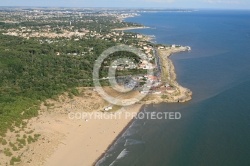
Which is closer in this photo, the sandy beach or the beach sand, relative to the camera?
the beach sand

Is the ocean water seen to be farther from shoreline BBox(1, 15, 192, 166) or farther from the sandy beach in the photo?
the sandy beach

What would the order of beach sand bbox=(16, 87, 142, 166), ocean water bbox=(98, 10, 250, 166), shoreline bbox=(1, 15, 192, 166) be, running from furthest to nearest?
ocean water bbox=(98, 10, 250, 166) → shoreline bbox=(1, 15, 192, 166) → beach sand bbox=(16, 87, 142, 166)

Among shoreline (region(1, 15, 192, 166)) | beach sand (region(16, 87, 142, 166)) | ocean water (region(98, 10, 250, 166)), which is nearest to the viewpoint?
beach sand (region(16, 87, 142, 166))

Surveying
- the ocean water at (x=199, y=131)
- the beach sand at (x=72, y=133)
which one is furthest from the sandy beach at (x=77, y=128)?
the ocean water at (x=199, y=131)

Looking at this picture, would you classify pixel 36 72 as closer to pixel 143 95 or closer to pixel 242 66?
pixel 143 95

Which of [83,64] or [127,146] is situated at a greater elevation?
[83,64]

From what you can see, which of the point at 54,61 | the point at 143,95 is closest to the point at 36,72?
the point at 54,61

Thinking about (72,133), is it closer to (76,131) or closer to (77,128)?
(76,131)

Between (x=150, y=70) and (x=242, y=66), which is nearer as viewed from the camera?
(x=150, y=70)

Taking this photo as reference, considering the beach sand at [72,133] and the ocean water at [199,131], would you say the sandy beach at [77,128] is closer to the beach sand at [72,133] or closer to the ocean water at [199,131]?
the beach sand at [72,133]

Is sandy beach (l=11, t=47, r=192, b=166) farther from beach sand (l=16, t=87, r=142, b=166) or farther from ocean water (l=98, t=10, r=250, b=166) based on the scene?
ocean water (l=98, t=10, r=250, b=166)

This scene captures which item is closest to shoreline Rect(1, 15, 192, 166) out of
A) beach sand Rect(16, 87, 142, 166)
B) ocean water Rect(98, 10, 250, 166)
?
beach sand Rect(16, 87, 142, 166)
